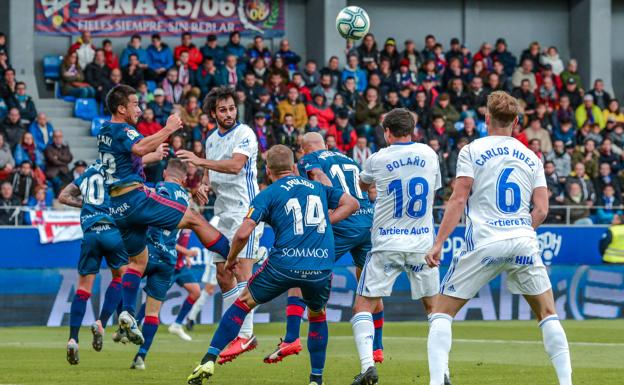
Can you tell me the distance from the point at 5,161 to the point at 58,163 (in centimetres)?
106

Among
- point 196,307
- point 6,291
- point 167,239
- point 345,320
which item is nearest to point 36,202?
point 6,291

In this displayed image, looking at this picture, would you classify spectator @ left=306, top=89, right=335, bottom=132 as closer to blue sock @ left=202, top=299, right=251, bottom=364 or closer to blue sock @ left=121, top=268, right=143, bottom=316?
blue sock @ left=121, top=268, right=143, bottom=316

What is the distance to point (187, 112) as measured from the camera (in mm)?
26141

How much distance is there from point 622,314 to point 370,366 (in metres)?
14.1

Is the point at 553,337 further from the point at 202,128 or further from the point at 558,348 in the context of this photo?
the point at 202,128

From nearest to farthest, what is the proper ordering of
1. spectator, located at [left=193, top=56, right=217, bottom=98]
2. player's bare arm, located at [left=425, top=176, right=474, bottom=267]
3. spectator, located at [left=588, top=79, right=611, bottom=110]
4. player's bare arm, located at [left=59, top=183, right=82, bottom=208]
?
player's bare arm, located at [left=425, top=176, right=474, bottom=267], player's bare arm, located at [left=59, top=183, right=82, bottom=208], spectator, located at [left=193, top=56, right=217, bottom=98], spectator, located at [left=588, top=79, right=611, bottom=110]

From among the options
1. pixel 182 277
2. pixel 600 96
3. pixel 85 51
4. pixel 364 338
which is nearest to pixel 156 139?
pixel 364 338

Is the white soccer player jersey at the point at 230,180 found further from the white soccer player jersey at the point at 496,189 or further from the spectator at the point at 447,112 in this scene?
the spectator at the point at 447,112

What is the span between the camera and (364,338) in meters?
10.9

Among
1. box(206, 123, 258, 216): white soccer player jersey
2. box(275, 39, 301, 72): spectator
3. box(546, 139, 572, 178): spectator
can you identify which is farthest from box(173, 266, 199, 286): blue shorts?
box(546, 139, 572, 178): spectator

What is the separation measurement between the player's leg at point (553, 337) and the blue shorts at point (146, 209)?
437 cm

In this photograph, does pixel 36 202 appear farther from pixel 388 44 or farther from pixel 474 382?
pixel 474 382

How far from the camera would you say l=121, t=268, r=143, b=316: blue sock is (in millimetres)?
13398

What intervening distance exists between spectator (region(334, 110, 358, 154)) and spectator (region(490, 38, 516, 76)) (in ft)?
23.7
